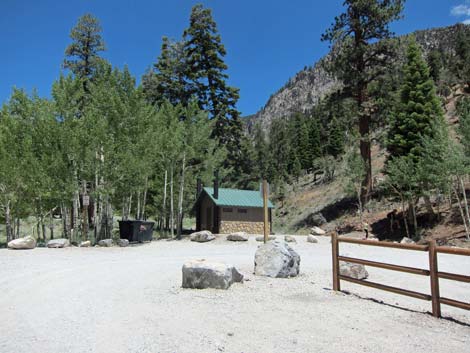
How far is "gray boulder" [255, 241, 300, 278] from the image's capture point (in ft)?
26.7

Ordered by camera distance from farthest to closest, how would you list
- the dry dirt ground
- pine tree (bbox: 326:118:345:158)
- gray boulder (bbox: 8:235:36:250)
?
pine tree (bbox: 326:118:345:158)
gray boulder (bbox: 8:235:36:250)
the dry dirt ground

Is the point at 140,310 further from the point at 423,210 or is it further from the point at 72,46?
the point at 72,46

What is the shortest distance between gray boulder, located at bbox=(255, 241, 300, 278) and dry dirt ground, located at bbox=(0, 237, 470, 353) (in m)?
0.27

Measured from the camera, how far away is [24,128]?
60.0 feet

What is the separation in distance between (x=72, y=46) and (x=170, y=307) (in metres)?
26.4

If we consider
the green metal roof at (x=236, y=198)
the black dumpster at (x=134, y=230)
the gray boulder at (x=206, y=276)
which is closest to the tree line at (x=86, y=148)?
the black dumpster at (x=134, y=230)

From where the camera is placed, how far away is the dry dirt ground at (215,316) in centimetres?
406

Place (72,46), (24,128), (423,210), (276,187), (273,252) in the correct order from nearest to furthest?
(273,252) → (24,128) → (423,210) → (72,46) → (276,187)

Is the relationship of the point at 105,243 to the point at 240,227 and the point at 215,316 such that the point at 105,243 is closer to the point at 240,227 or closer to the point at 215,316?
the point at 215,316

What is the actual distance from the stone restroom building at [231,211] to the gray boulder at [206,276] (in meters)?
19.5

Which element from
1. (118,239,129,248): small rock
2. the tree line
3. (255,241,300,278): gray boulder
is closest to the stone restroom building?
the tree line

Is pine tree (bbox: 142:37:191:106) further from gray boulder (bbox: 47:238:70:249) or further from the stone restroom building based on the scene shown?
gray boulder (bbox: 47:238:70:249)


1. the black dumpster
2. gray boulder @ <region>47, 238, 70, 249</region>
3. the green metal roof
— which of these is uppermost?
the green metal roof

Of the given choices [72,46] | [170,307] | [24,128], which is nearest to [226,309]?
[170,307]
